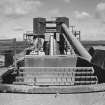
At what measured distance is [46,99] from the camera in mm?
5465

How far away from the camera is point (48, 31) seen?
2667cm

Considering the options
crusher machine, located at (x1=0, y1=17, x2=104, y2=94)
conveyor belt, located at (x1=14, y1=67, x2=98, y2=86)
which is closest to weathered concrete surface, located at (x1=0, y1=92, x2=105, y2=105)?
crusher machine, located at (x1=0, y1=17, x2=104, y2=94)

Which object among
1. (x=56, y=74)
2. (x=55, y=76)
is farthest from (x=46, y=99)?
(x=56, y=74)

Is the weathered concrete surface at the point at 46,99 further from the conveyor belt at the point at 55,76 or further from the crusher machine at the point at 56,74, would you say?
the conveyor belt at the point at 55,76

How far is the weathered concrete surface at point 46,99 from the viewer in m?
5.46

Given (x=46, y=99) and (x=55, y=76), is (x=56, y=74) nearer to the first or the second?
(x=55, y=76)

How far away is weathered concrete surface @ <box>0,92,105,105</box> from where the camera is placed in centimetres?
546

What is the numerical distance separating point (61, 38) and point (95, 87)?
64.1 feet

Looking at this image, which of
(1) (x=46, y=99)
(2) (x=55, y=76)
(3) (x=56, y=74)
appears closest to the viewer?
(1) (x=46, y=99)

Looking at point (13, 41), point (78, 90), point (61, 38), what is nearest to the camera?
point (78, 90)

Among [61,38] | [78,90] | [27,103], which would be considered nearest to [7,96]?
[27,103]

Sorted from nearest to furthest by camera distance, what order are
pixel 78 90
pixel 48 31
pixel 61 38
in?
pixel 78 90 → pixel 61 38 → pixel 48 31

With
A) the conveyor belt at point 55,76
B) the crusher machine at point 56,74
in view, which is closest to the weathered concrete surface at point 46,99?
the crusher machine at point 56,74

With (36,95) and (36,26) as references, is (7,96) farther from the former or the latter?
(36,26)
